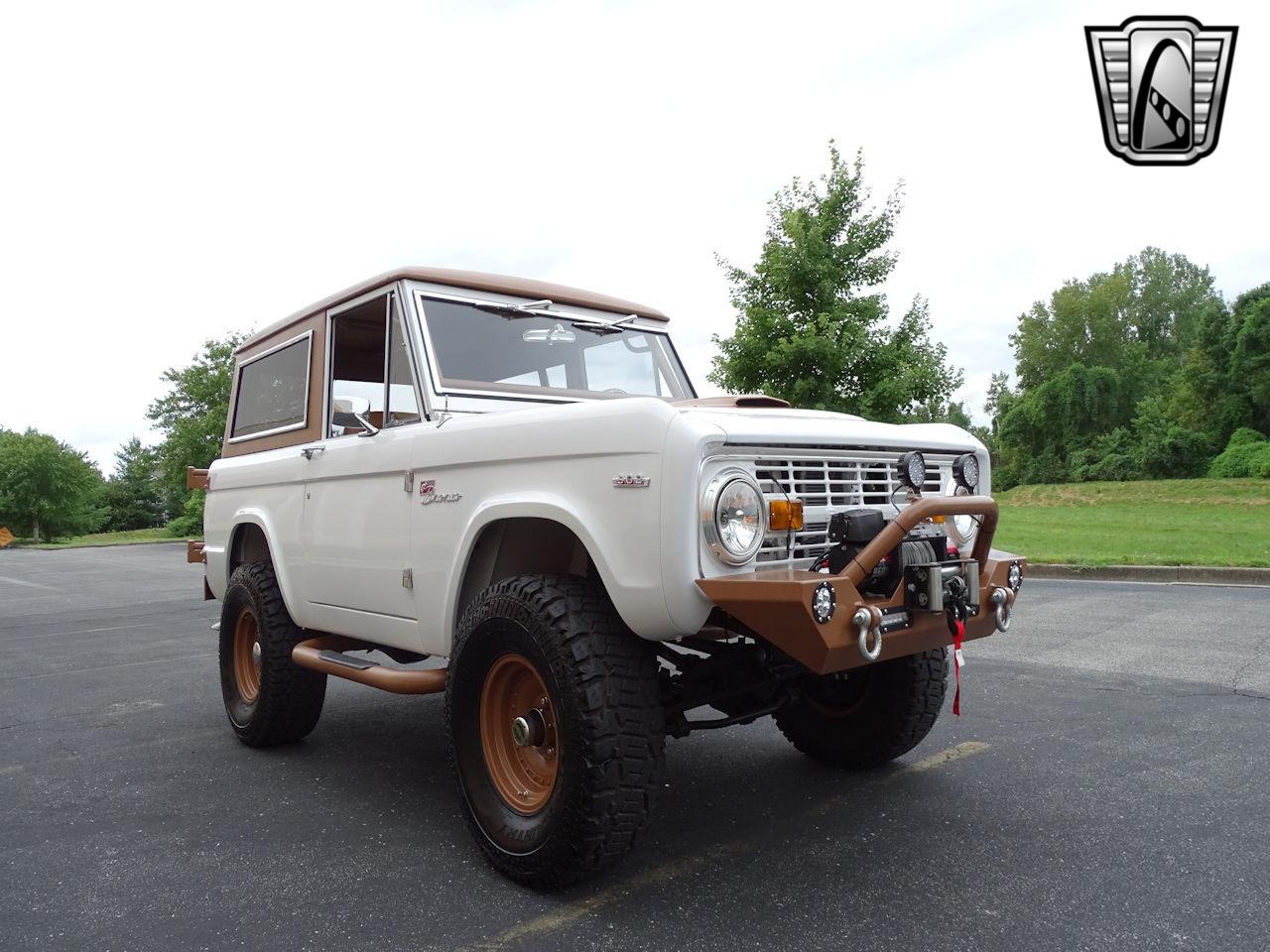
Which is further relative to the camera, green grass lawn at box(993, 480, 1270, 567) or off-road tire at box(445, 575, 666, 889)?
green grass lawn at box(993, 480, 1270, 567)

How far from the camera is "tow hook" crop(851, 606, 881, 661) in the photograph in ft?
9.42

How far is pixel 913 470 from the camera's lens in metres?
3.38

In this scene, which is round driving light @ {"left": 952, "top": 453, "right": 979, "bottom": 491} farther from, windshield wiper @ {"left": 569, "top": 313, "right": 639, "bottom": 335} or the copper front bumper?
windshield wiper @ {"left": 569, "top": 313, "right": 639, "bottom": 335}

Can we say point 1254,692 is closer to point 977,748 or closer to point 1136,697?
point 1136,697

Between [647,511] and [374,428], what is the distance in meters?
1.76

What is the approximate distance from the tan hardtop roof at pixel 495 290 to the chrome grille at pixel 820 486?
1.88 metres

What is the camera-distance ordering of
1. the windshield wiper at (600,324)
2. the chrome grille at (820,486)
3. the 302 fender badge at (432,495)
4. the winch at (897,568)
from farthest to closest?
the windshield wiper at (600,324) < the 302 fender badge at (432,495) < the chrome grille at (820,486) < the winch at (897,568)

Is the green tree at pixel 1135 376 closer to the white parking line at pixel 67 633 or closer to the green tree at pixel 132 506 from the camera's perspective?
the white parking line at pixel 67 633

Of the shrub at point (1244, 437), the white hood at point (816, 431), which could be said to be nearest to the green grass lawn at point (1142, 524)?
the white hood at point (816, 431)

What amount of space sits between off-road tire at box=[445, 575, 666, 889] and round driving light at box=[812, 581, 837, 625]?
0.63m

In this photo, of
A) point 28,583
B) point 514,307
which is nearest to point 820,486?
point 514,307

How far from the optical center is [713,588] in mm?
2865

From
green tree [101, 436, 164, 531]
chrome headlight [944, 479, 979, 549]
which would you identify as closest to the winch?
chrome headlight [944, 479, 979, 549]

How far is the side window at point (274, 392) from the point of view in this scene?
502 centimetres
